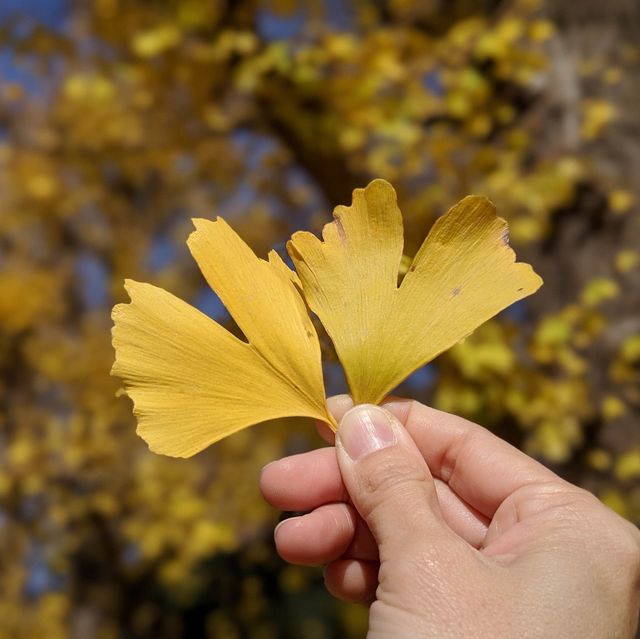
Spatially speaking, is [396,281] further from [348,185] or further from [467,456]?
[348,185]

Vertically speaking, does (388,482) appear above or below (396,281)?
below

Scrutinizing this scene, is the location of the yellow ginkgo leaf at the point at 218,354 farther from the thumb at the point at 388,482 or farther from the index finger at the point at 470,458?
the index finger at the point at 470,458

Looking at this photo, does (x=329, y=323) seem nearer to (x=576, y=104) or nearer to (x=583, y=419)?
(x=583, y=419)

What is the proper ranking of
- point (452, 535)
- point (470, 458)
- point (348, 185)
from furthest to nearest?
A: point (348, 185)
point (470, 458)
point (452, 535)

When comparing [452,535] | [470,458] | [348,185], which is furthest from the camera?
[348,185]

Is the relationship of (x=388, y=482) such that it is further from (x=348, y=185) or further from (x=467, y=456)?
(x=348, y=185)

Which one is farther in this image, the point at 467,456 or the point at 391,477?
the point at 467,456

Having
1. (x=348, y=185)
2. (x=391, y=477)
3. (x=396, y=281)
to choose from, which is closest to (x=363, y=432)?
(x=391, y=477)
